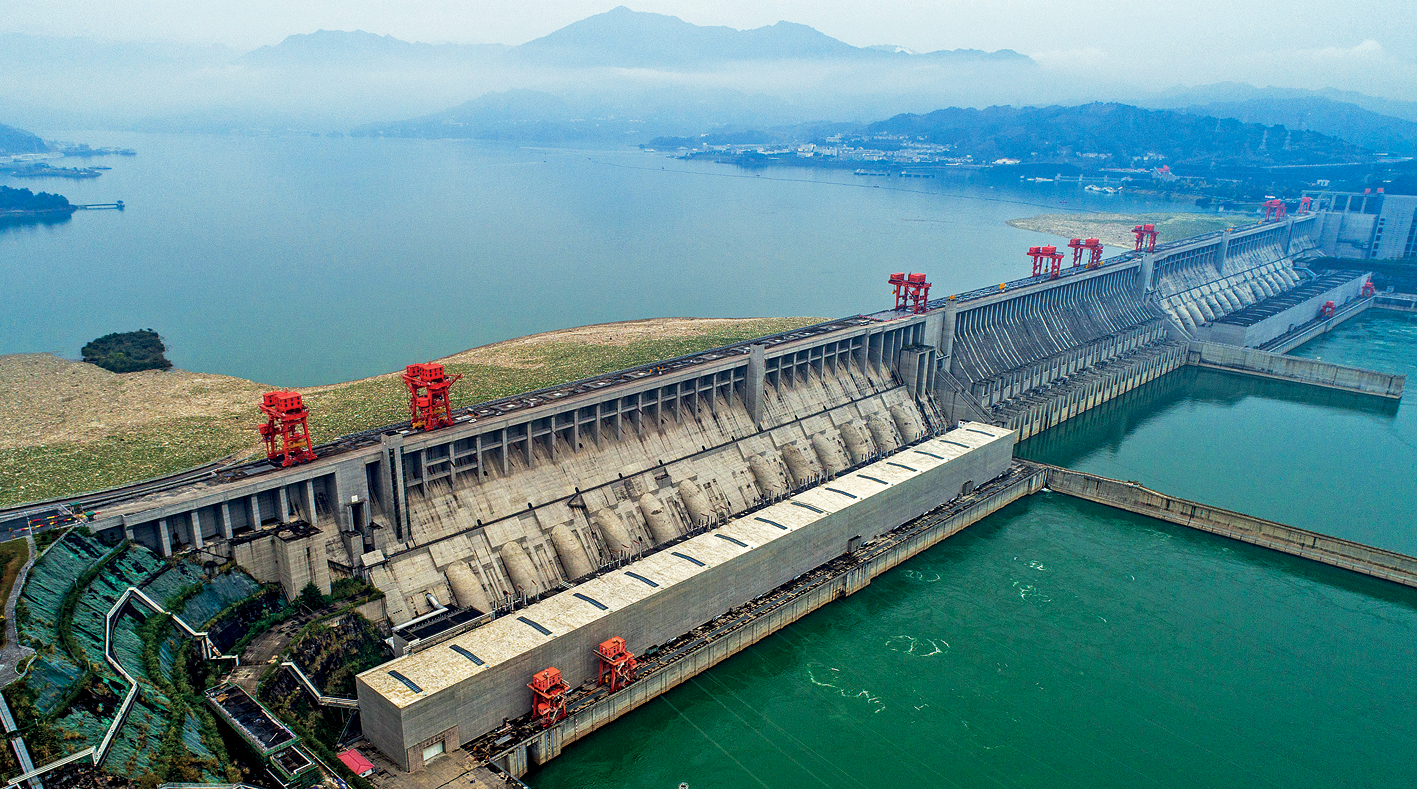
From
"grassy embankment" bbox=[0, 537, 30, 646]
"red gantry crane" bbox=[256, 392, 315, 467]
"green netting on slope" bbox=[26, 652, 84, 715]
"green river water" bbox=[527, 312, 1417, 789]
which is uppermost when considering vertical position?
"red gantry crane" bbox=[256, 392, 315, 467]

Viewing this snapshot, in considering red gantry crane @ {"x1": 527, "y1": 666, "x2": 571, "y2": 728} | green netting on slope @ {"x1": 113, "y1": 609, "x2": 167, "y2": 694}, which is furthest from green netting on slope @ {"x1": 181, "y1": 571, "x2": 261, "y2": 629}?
red gantry crane @ {"x1": 527, "y1": 666, "x2": 571, "y2": 728}

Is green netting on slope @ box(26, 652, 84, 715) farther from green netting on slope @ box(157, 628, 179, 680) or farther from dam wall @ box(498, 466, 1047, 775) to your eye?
dam wall @ box(498, 466, 1047, 775)

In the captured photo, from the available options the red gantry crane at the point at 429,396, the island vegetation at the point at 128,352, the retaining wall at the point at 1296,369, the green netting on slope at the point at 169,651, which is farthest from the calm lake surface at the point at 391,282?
the green netting on slope at the point at 169,651

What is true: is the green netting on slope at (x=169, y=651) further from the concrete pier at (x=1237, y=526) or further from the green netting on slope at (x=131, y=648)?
the concrete pier at (x=1237, y=526)

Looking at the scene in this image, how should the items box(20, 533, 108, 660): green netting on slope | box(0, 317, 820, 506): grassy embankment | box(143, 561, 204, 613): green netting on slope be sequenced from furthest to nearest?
box(0, 317, 820, 506): grassy embankment < box(143, 561, 204, 613): green netting on slope < box(20, 533, 108, 660): green netting on slope

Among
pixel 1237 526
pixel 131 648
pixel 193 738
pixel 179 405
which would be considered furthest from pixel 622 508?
pixel 179 405

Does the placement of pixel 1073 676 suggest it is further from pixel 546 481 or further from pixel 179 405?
pixel 179 405
